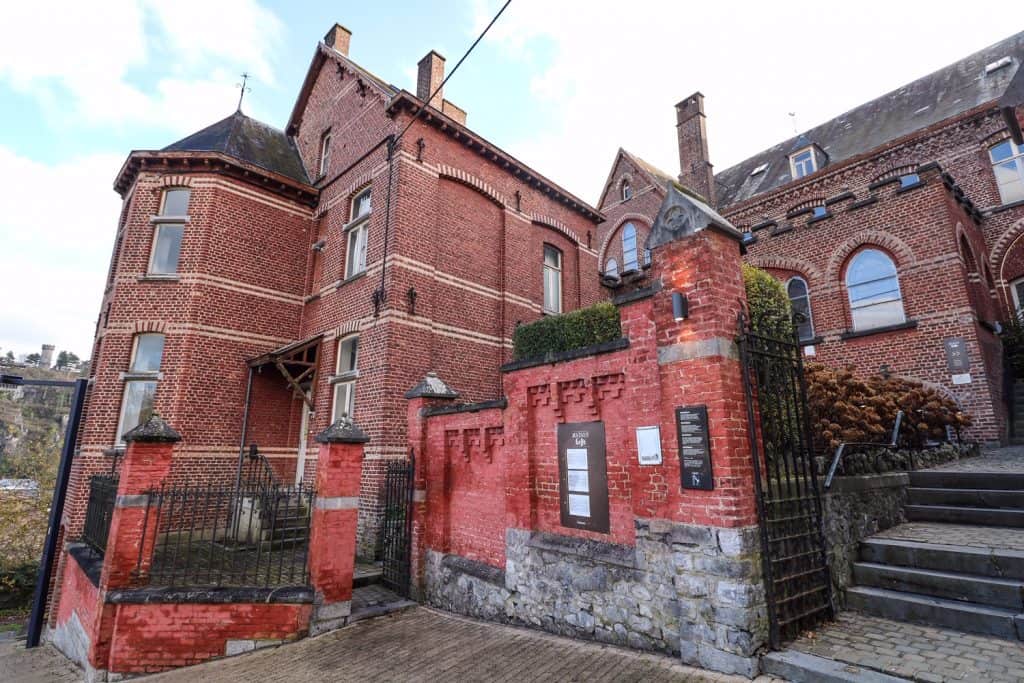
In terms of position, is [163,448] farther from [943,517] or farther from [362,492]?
[943,517]

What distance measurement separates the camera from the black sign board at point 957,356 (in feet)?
36.6

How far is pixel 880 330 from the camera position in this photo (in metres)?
12.6

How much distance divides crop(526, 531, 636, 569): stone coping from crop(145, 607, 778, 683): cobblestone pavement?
0.84 metres

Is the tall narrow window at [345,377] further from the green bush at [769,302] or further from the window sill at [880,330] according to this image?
the window sill at [880,330]

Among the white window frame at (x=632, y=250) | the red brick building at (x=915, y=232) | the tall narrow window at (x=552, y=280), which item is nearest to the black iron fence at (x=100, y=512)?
the tall narrow window at (x=552, y=280)

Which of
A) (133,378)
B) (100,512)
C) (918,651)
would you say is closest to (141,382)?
(133,378)

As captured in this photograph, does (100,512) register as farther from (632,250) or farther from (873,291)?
(632,250)

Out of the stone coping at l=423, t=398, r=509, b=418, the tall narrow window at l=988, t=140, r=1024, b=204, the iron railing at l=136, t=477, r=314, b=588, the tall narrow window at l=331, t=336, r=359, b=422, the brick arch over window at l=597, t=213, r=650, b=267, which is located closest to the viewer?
the iron railing at l=136, t=477, r=314, b=588

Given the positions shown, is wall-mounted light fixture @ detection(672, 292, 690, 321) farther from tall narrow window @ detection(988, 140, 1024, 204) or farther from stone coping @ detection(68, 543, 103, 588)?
tall narrow window @ detection(988, 140, 1024, 204)

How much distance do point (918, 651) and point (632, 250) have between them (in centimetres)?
2297

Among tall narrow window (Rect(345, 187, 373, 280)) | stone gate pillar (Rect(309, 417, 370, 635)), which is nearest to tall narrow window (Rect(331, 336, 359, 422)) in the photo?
tall narrow window (Rect(345, 187, 373, 280))

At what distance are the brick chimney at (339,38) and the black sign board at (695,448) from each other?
16.0m

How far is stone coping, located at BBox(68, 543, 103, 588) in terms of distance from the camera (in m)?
6.90

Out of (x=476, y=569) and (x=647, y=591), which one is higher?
(x=647, y=591)
